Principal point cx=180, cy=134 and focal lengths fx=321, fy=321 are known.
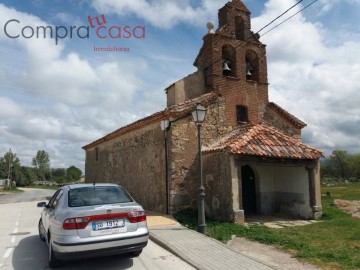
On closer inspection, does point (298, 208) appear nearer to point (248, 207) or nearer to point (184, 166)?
point (248, 207)

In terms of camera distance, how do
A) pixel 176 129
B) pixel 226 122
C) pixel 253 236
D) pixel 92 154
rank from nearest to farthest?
pixel 253 236 < pixel 176 129 < pixel 226 122 < pixel 92 154

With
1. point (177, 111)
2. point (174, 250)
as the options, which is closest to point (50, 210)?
point (174, 250)

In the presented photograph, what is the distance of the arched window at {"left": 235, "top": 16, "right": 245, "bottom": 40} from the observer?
14.9 m

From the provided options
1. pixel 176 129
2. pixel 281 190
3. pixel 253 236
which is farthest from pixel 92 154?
pixel 253 236

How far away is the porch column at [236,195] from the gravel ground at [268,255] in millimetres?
1749

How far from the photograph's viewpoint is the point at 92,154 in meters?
23.0

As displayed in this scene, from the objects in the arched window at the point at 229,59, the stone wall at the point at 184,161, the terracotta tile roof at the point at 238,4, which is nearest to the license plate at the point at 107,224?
the stone wall at the point at 184,161

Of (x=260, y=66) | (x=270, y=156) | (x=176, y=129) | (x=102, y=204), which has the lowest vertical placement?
(x=102, y=204)

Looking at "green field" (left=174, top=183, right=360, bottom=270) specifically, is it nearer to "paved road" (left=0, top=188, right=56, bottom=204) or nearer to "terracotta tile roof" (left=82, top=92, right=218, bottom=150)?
"terracotta tile roof" (left=82, top=92, right=218, bottom=150)

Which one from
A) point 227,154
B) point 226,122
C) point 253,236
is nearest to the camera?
point 253,236

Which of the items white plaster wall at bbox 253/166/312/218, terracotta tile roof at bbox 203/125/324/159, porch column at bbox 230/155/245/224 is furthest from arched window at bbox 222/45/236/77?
porch column at bbox 230/155/245/224

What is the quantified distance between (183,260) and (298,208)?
7683 millimetres

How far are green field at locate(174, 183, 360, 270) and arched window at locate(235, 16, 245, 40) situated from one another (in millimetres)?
8412

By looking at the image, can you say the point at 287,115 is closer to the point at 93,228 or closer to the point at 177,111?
the point at 177,111
